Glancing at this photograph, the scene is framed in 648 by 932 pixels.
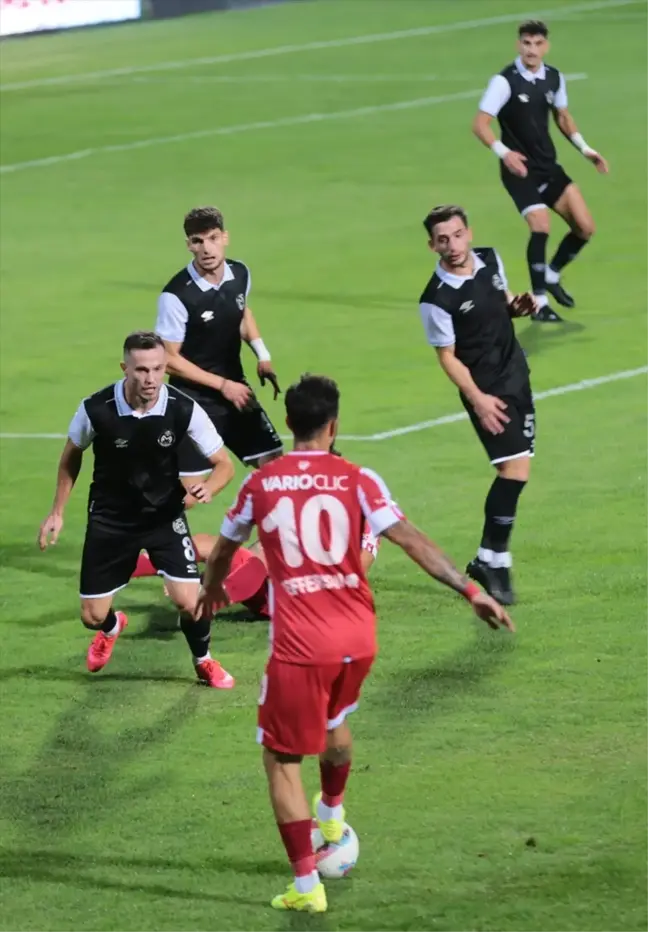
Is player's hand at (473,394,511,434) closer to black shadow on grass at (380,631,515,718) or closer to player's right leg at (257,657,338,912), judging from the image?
black shadow on grass at (380,631,515,718)

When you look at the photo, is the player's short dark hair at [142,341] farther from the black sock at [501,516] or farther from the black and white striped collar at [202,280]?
the black sock at [501,516]

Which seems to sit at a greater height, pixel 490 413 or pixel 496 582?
pixel 490 413

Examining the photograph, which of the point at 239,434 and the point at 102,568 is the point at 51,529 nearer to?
the point at 102,568

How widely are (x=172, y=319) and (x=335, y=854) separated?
4333 millimetres

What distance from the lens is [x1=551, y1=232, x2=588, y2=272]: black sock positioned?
18625 mm

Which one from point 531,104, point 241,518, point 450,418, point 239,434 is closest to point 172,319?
point 239,434

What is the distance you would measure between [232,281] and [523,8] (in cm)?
3240

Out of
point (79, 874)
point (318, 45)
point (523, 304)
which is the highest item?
point (318, 45)

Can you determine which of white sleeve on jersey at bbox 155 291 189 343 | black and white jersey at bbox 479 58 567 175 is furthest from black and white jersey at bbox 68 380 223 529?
black and white jersey at bbox 479 58 567 175

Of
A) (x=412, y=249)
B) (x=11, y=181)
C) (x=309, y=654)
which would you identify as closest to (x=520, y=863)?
(x=309, y=654)

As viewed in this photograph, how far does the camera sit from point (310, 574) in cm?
706

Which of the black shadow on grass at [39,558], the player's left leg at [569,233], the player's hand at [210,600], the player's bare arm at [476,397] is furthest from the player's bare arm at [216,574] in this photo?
the player's left leg at [569,233]

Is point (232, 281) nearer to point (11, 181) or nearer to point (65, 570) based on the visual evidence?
point (65, 570)

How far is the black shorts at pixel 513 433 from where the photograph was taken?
10883mm
